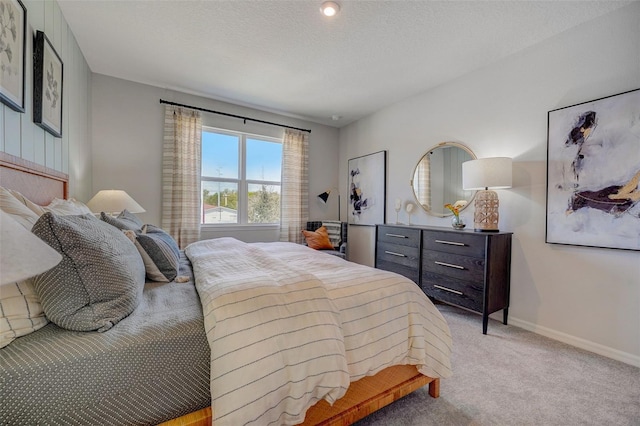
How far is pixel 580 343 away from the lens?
214 centimetres

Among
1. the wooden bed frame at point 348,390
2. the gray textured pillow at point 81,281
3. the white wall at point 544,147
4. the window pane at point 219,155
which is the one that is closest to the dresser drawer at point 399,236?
the white wall at point 544,147

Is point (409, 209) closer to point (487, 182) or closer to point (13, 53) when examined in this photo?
point (487, 182)

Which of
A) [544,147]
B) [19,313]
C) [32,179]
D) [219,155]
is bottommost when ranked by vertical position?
[19,313]

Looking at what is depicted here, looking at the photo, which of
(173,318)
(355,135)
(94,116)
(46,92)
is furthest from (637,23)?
(94,116)

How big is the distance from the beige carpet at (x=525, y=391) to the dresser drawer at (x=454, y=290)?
1.14 ft

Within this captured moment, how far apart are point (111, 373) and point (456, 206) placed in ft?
10.3

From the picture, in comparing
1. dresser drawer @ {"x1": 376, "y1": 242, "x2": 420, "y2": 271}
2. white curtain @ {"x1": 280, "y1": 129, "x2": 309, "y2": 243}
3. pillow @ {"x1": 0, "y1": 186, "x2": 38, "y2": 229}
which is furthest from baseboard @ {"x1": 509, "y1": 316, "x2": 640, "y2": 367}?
pillow @ {"x1": 0, "y1": 186, "x2": 38, "y2": 229}

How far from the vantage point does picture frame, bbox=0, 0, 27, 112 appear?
1307 millimetres

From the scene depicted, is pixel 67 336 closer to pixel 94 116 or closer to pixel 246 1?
pixel 246 1

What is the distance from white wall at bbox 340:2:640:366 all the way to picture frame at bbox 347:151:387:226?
A: 2.80 feet

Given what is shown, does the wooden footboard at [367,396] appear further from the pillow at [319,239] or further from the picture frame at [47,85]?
the pillow at [319,239]

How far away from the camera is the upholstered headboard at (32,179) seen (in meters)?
1.34

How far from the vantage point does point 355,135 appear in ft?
15.1

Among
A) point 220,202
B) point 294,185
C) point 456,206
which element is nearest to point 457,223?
point 456,206
